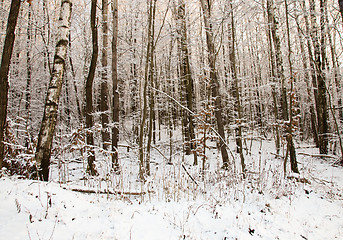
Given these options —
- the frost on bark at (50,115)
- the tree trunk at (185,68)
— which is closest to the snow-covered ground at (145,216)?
the frost on bark at (50,115)

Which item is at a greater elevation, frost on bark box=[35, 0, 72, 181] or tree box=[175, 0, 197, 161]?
tree box=[175, 0, 197, 161]

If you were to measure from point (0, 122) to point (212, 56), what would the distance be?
6.92m

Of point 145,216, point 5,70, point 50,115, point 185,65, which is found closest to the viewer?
point 145,216

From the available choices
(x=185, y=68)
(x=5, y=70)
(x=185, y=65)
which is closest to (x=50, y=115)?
(x=5, y=70)

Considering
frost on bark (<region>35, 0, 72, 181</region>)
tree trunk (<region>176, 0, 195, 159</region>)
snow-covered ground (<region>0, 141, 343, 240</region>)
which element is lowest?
snow-covered ground (<region>0, 141, 343, 240</region>)

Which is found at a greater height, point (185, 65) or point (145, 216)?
point (185, 65)

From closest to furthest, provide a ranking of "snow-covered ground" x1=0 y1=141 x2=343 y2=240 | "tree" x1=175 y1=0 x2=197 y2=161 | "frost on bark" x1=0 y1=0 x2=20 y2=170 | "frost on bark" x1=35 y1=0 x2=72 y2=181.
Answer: "snow-covered ground" x1=0 y1=141 x2=343 y2=240, "frost on bark" x1=0 y1=0 x2=20 y2=170, "frost on bark" x1=35 y1=0 x2=72 y2=181, "tree" x1=175 y1=0 x2=197 y2=161

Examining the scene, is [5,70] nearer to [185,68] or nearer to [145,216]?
[145,216]

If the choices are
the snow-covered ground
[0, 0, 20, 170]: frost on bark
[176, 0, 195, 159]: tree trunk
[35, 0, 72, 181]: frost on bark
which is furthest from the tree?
[0, 0, 20, 170]: frost on bark

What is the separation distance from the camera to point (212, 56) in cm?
764

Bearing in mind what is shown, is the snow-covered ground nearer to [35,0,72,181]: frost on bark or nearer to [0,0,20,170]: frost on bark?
[35,0,72,181]: frost on bark

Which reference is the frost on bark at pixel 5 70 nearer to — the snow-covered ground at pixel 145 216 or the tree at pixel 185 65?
the snow-covered ground at pixel 145 216

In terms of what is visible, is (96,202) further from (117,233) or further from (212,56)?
(212,56)

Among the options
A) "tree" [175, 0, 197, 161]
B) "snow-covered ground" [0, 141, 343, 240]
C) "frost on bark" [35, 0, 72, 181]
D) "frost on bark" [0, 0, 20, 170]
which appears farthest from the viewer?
"tree" [175, 0, 197, 161]
